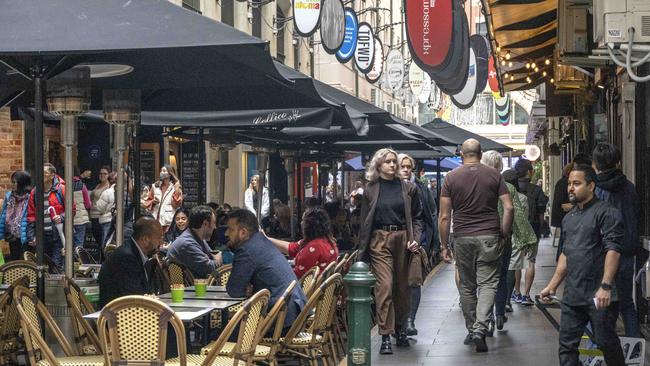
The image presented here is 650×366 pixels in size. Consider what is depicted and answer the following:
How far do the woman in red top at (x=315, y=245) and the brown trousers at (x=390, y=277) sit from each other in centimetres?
42

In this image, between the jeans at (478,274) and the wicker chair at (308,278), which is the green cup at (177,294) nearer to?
the wicker chair at (308,278)

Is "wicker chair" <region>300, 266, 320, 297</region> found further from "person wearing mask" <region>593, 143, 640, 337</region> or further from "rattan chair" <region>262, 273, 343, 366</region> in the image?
"person wearing mask" <region>593, 143, 640, 337</region>

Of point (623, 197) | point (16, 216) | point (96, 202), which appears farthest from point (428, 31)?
point (623, 197)

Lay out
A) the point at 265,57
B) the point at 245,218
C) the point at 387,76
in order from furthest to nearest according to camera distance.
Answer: the point at 387,76 < the point at 245,218 < the point at 265,57

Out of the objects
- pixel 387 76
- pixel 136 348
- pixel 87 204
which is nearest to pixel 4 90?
pixel 136 348

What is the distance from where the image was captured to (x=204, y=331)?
9500mm

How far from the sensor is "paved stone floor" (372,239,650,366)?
10586 mm

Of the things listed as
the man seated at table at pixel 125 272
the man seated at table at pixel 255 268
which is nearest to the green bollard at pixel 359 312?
the man seated at table at pixel 255 268

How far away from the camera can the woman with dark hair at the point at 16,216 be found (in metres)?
16.6

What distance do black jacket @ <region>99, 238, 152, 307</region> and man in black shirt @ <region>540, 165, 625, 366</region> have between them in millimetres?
2704

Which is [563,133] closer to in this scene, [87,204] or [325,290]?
[87,204]

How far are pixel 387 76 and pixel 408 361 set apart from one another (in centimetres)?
2641

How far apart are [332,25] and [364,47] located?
7166 millimetres

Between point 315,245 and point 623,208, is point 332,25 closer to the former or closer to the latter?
point 315,245
